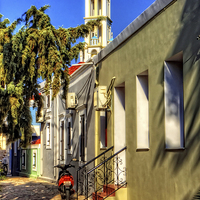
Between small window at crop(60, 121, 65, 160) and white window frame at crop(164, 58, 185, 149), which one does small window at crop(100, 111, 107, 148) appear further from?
small window at crop(60, 121, 65, 160)

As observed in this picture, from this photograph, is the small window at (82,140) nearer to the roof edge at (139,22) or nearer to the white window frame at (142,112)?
the roof edge at (139,22)

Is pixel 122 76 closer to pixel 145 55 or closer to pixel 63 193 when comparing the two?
pixel 145 55

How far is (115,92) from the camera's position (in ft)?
34.6

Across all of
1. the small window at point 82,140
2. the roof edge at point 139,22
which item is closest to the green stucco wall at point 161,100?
the roof edge at point 139,22

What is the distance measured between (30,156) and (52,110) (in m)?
5.85

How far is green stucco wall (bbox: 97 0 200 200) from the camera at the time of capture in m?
6.16

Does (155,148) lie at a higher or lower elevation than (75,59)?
lower

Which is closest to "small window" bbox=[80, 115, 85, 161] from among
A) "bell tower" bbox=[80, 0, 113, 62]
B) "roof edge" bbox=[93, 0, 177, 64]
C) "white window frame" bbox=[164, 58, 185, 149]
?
"roof edge" bbox=[93, 0, 177, 64]

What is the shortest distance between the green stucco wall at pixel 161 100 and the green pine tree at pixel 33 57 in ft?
5.83

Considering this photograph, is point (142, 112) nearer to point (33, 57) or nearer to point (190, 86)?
point (190, 86)

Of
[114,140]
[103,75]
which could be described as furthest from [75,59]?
[114,140]

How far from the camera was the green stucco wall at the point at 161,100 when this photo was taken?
6156mm

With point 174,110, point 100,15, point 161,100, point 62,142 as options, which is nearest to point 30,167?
point 62,142

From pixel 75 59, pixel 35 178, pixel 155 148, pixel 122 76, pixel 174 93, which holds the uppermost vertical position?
pixel 75 59
